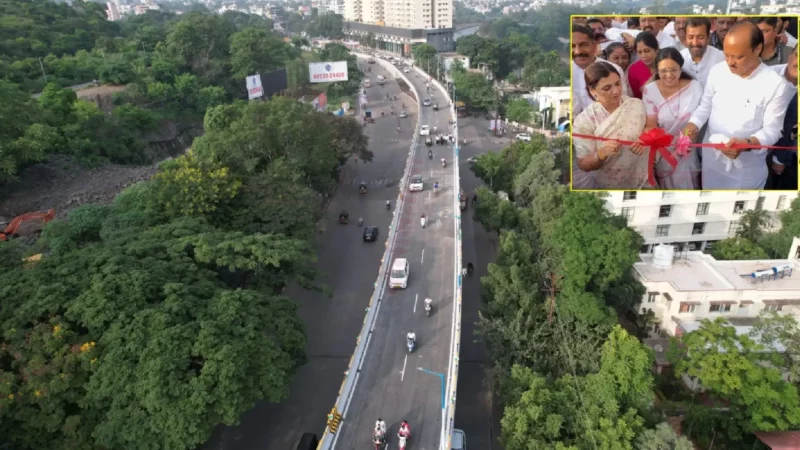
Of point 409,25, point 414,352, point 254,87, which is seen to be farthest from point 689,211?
point 409,25

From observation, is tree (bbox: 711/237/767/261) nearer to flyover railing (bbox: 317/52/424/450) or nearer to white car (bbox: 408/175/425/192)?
flyover railing (bbox: 317/52/424/450)

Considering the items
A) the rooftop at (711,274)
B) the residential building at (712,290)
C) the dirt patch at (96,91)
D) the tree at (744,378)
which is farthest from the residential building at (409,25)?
the tree at (744,378)

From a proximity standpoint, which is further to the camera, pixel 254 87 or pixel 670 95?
pixel 254 87

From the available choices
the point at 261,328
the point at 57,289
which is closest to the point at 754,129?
the point at 261,328

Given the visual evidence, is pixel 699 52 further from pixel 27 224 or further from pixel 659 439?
pixel 27 224

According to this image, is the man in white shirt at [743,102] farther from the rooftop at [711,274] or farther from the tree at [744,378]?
the rooftop at [711,274]

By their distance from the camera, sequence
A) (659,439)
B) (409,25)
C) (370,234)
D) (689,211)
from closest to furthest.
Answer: (659,439), (689,211), (370,234), (409,25)
